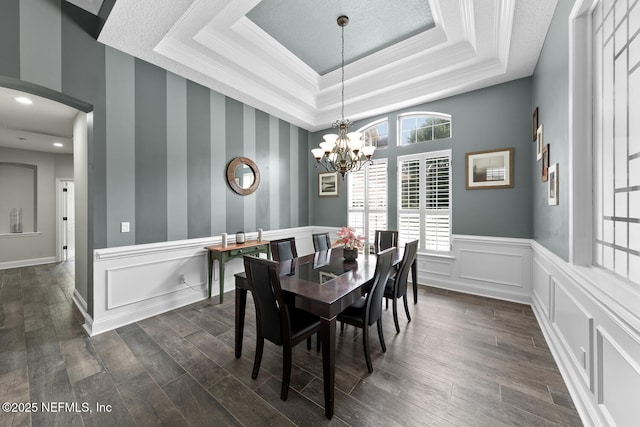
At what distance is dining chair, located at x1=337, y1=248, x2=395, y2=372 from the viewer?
1.97 metres

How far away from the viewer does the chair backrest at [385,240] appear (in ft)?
11.7

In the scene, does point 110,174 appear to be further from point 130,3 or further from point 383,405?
point 383,405

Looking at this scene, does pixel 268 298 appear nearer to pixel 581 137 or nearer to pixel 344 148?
pixel 344 148

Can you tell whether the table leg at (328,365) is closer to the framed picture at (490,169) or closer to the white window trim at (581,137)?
the white window trim at (581,137)

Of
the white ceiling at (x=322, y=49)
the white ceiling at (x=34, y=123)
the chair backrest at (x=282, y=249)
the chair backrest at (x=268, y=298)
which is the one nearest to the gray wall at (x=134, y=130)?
the white ceiling at (x=322, y=49)

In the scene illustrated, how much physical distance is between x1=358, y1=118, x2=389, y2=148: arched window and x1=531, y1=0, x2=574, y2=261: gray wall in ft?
7.12

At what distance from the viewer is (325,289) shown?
6.14ft

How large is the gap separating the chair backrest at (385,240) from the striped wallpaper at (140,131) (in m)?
2.10

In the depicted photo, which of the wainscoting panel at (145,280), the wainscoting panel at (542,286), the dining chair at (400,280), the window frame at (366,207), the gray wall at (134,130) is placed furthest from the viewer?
the window frame at (366,207)

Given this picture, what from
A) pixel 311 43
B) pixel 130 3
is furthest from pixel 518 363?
pixel 130 3

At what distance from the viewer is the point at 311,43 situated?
3.33 meters

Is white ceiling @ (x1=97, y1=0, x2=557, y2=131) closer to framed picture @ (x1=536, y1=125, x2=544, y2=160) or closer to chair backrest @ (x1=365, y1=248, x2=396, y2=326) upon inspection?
framed picture @ (x1=536, y1=125, x2=544, y2=160)

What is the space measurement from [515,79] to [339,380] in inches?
167

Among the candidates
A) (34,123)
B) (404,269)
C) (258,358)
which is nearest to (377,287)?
(404,269)
